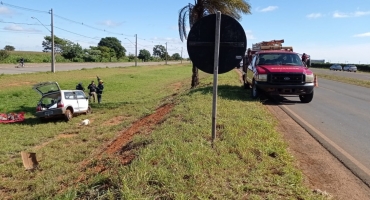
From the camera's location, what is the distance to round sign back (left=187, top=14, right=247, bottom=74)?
4863 millimetres

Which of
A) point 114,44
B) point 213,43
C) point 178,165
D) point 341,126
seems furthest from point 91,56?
point 178,165

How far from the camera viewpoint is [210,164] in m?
4.33

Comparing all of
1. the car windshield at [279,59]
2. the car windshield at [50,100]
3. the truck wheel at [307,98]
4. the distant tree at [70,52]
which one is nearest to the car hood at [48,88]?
the car windshield at [50,100]

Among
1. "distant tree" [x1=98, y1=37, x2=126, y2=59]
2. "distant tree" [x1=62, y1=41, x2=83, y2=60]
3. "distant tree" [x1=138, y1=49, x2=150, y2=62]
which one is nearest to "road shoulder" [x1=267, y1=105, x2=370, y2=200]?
"distant tree" [x1=62, y1=41, x2=83, y2=60]

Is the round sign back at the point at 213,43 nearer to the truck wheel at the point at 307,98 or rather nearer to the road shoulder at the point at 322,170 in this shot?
the road shoulder at the point at 322,170

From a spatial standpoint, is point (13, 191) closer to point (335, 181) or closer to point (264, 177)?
point (264, 177)

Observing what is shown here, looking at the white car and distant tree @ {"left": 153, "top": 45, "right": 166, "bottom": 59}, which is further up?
distant tree @ {"left": 153, "top": 45, "right": 166, "bottom": 59}

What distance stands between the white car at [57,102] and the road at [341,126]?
9042mm

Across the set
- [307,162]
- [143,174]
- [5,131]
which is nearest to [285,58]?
[307,162]

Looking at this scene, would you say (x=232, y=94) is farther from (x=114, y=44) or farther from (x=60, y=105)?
(x=114, y=44)

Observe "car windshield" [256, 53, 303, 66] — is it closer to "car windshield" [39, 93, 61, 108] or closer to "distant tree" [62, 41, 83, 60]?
"car windshield" [39, 93, 61, 108]

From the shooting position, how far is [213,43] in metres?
4.94

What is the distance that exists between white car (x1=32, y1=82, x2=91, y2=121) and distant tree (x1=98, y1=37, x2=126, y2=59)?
331 ft

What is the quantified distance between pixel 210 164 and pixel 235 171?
1.20ft
